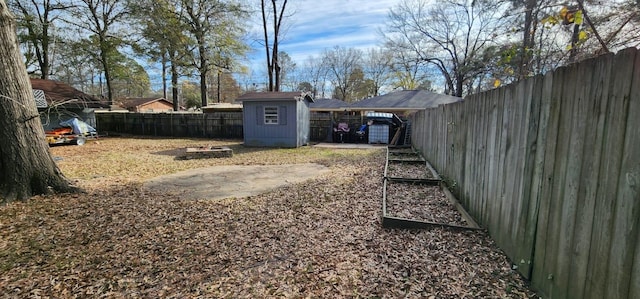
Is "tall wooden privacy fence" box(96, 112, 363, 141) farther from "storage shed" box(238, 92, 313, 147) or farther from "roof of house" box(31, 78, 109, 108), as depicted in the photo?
"roof of house" box(31, 78, 109, 108)

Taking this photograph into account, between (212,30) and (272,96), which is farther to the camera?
(212,30)

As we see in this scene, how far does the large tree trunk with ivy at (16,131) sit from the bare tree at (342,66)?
36.6 m

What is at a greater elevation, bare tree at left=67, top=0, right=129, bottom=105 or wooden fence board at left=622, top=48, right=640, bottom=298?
bare tree at left=67, top=0, right=129, bottom=105

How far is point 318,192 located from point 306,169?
2.31m

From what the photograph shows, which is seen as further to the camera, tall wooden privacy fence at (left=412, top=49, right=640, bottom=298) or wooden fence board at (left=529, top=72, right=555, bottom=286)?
wooden fence board at (left=529, top=72, right=555, bottom=286)

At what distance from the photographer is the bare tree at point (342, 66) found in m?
38.7

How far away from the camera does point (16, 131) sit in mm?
3994

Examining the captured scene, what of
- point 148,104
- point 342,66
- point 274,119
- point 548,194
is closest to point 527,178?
point 548,194

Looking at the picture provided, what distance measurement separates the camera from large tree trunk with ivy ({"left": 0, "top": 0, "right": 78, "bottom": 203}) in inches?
154

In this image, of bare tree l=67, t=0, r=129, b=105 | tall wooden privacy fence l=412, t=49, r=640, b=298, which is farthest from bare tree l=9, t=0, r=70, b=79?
tall wooden privacy fence l=412, t=49, r=640, b=298

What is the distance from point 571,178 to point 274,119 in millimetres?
10664

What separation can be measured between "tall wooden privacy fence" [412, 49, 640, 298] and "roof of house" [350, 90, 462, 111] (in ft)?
36.4

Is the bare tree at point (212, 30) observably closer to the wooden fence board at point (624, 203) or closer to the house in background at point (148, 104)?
the wooden fence board at point (624, 203)

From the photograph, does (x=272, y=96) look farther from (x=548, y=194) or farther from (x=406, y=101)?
(x=548, y=194)
